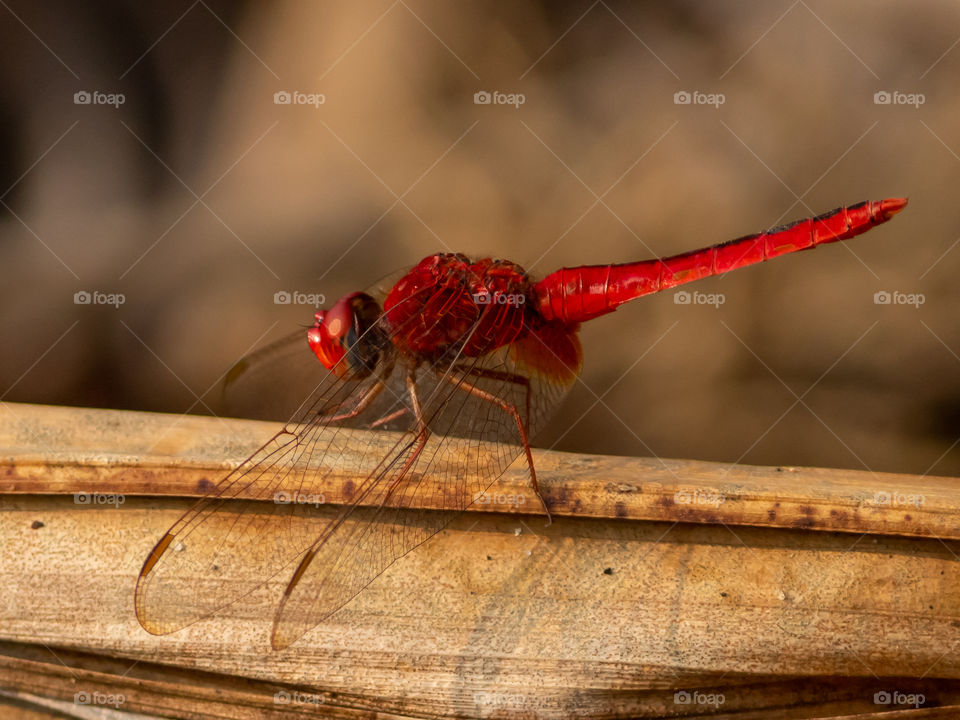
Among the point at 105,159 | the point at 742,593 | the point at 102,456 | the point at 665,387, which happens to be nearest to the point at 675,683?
the point at 742,593

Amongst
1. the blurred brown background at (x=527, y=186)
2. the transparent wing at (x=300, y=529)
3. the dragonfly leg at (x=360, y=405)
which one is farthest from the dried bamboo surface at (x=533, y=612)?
the blurred brown background at (x=527, y=186)

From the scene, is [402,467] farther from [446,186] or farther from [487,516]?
[446,186]

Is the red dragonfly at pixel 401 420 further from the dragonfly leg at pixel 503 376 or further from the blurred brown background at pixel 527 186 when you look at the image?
the blurred brown background at pixel 527 186

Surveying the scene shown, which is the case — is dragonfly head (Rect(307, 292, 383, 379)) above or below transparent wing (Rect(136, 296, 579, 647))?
above

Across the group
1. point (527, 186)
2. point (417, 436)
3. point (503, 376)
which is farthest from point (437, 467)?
point (527, 186)

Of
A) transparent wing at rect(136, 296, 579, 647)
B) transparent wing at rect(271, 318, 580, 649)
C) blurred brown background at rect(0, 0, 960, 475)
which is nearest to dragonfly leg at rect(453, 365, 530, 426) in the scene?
transparent wing at rect(271, 318, 580, 649)

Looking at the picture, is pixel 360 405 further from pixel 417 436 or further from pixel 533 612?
pixel 533 612

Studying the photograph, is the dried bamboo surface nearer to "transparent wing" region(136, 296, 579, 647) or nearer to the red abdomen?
"transparent wing" region(136, 296, 579, 647)
